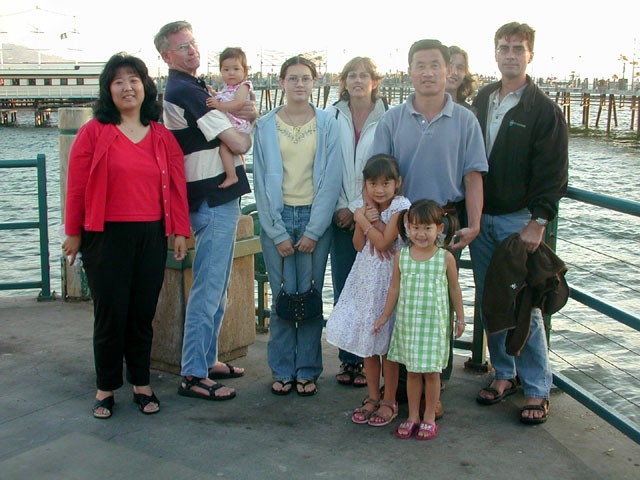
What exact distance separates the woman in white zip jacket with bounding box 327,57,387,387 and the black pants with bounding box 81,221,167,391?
1.07 m

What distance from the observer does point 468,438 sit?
13.2ft

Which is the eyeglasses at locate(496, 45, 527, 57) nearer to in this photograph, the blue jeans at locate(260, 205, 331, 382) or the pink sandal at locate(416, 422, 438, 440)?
the blue jeans at locate(260, 205, 331, 382)

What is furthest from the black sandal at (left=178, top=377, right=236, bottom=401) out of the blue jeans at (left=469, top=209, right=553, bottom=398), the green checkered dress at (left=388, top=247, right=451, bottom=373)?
the blue jeans at (left=469, top=209, right=553, bottom=398)

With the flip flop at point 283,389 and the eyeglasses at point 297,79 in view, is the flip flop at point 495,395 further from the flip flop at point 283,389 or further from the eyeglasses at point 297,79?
the eyeglasses at point 297,79

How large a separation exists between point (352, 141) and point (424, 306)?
3.79ft

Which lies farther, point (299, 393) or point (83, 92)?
point (83, 92)

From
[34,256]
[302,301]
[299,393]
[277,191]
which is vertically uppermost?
[277,191]

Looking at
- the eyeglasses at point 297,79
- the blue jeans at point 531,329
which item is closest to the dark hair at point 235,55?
the eyeglasses at point 297,79

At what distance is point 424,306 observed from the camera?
4.05 m

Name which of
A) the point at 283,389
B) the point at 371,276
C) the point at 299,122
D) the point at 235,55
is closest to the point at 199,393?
the point at 283,389

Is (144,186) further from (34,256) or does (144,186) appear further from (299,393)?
(34,256)

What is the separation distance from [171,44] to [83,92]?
253 feet

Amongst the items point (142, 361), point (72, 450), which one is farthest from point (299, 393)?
point (72, 450)

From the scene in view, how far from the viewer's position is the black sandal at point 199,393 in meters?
4.53
